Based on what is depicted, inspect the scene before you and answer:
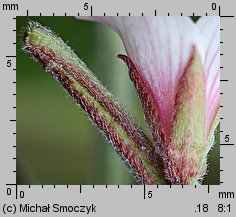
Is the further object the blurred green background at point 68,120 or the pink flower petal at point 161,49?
the blurred green background at point 68,120

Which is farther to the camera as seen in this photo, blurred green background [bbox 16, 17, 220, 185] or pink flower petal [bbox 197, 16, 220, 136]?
blurred green background [bbox 16, 17, 220, 185]

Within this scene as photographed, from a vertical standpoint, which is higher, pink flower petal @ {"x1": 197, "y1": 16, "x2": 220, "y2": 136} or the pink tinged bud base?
pink flower petal @ {"x1": 197, "y1": 16, "x2": 220, "y2": 136}

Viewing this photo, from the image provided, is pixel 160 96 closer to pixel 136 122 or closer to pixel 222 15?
pixel 136 122

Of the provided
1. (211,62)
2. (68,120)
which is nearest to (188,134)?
(211,62)
